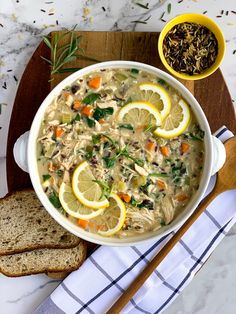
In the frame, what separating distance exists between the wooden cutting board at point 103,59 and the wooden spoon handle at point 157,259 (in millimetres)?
397

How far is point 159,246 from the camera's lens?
305 centimetres

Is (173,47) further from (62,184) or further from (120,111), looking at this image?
(62,184)

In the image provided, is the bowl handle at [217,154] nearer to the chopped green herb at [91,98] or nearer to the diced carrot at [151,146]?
the diced carrot at [151,146]

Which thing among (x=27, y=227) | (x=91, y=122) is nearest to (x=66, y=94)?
(x=91, y=122)

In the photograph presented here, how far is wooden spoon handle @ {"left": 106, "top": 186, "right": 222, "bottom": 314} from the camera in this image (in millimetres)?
2975

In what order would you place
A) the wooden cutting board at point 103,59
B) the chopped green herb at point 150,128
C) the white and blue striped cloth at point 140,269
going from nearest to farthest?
the chopped green herb at point 150,128 < the wooden cutting board at point 103,59 < the white and blue striped cloth at point 140,269

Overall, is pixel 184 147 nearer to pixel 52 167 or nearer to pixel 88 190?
pixel 88 190

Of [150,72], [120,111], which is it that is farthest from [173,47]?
[120,111]

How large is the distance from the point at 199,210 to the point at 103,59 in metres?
0.93

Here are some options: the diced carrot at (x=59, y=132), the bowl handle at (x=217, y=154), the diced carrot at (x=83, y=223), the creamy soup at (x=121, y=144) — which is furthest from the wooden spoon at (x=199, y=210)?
the diced carrot at (x=59, y=132)

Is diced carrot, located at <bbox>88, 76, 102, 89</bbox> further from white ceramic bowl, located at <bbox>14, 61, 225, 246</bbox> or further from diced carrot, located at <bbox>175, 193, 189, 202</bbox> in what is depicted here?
diced carrot, located at <bbox>175, 193, 189, 202</bbox>

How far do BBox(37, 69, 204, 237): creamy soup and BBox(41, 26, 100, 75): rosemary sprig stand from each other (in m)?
0.21

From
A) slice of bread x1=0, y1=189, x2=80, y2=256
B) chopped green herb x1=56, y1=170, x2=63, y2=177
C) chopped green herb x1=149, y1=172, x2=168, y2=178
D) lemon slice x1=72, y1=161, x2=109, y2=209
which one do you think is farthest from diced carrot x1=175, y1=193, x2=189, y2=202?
slice of bread x1=0, y1=189, x2=80, y2=256

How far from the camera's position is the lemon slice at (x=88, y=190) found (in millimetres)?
2705
